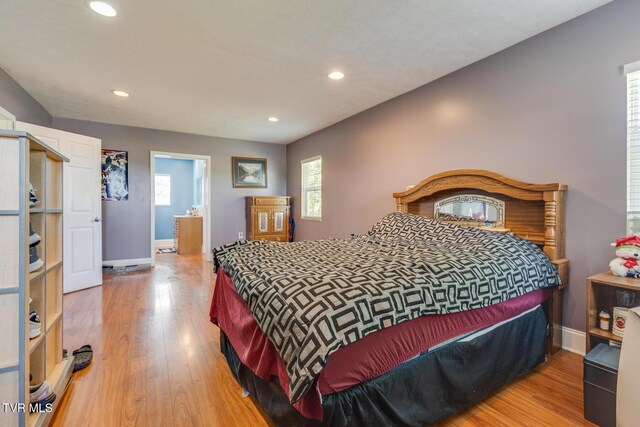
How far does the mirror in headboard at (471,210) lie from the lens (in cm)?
262

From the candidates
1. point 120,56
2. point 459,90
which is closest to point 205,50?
point 120,56

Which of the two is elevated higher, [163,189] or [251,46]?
[251,46]

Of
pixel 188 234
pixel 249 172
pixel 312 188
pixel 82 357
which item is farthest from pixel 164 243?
pixel 82 357

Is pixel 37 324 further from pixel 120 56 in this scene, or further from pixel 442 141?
pixel 442 141

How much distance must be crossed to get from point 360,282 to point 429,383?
2.03 feet

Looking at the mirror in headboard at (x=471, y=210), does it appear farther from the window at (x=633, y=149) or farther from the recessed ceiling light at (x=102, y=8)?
the recessed ceiling light at (x=102, y=8)

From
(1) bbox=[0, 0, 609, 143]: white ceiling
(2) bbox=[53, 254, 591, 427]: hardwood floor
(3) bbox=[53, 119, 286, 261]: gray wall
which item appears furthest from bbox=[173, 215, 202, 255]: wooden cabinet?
(2) bbox=[53, 254, 591, 427]: hardwood floor

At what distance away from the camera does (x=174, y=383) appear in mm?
1801

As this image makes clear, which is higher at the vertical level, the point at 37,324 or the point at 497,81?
the point at 497,81

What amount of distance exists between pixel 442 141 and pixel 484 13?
4.02ft

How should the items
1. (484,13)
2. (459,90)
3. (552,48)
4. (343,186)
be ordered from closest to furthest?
(484,13)
(552,48)
(459,90)
(343,186)

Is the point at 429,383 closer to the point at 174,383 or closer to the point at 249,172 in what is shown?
the point at 174,383

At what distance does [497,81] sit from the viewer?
2.63 metres

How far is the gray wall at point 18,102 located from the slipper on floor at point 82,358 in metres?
2.61
